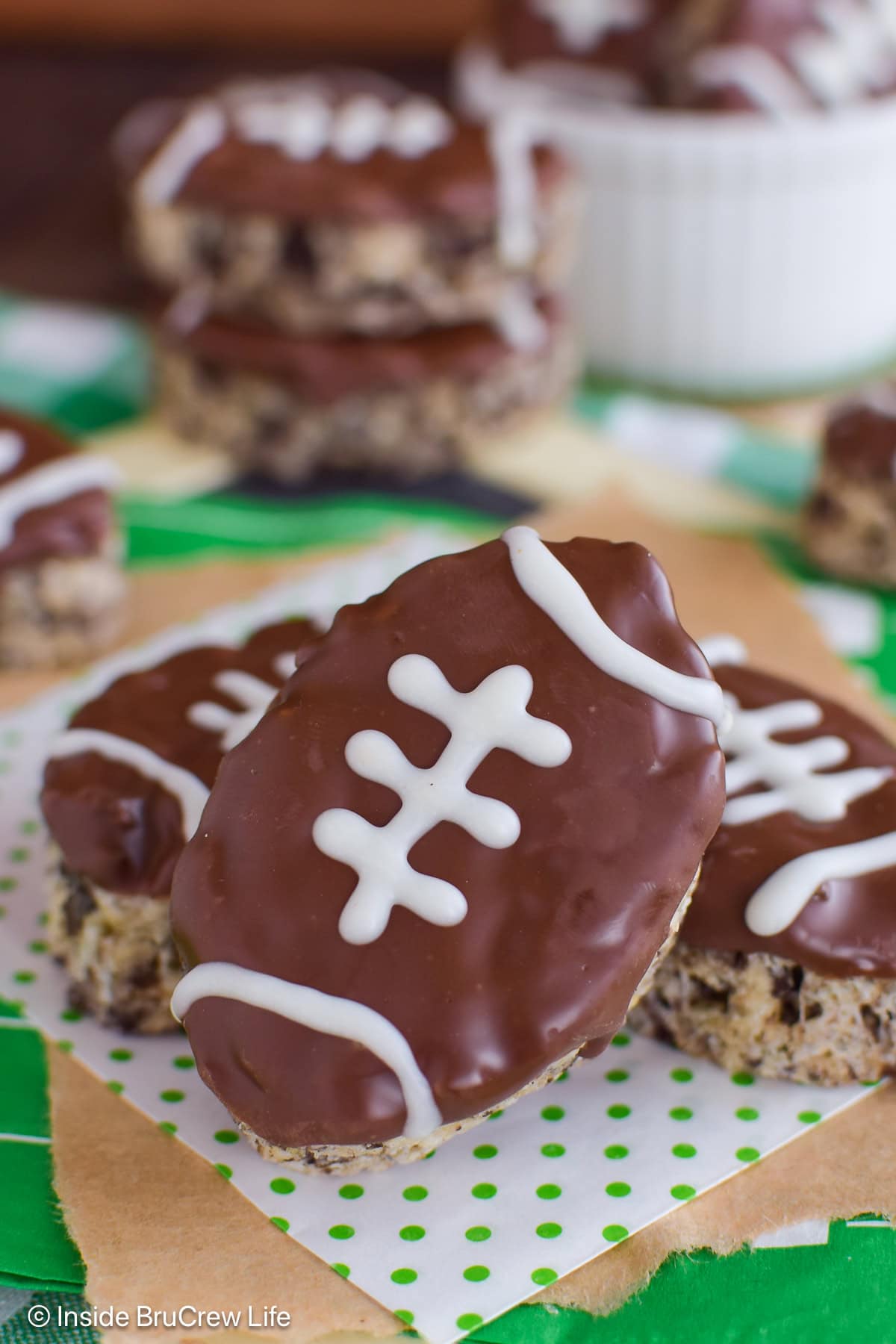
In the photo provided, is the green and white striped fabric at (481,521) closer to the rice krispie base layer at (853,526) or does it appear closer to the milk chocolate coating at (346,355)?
the rice krispie base layer at (853,526)

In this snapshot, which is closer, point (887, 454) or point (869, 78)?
point (887, 454)

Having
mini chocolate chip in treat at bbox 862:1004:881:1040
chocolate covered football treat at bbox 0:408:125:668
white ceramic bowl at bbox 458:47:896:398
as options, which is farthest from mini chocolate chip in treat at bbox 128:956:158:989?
white ceramic bowl at bbox 458:47:896:398

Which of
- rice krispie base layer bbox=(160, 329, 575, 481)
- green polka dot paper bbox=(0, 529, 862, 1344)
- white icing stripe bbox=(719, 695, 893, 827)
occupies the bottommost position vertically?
green polka dot paper bbox=(0, 529, 862, 1344)

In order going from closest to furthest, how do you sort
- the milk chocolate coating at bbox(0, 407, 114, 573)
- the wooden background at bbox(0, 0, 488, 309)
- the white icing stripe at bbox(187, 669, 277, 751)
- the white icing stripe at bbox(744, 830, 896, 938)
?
the white icing stripe at bbox(744, 830, 896, 938), the white icing stripe at bbox(187, 669, 277, 751), the milk chocolate coating at bbox(0, 407, 114, 573), the wooden background at bbox(0, 0, 488, 309)

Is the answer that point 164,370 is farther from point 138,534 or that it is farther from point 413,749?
point 413,749

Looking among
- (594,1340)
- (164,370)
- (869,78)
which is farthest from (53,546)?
(869,78)

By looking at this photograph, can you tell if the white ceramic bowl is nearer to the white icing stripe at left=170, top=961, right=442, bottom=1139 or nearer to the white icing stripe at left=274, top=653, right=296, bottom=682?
the white icing stripe at left=274, top=653, right=296, bottom=682
